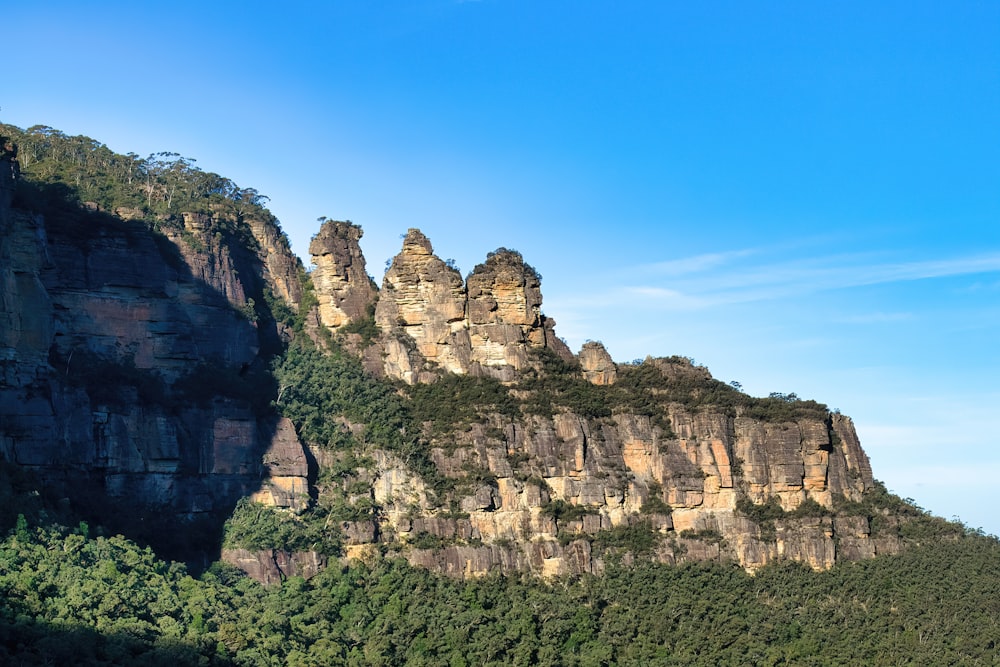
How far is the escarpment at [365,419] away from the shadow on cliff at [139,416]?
110mm

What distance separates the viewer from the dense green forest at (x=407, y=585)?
176ft

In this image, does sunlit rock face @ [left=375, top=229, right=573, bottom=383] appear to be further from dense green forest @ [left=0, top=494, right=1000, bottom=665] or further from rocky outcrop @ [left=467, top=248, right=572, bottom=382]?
dense green forest @ [left=0, top=494, right=1000, bottom=665]

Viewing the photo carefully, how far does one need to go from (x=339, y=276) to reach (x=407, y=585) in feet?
70.6

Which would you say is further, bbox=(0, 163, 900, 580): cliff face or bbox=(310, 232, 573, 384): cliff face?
bbox=(310, 232, 573, 384): cliff face

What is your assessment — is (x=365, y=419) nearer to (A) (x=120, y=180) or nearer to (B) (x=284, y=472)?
(B) (x=284, y=472)

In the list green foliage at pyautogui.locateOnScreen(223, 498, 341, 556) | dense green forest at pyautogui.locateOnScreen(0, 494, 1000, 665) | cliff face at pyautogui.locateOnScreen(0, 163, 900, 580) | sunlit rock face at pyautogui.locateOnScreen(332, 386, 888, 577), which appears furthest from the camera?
sunlit rock face at pyautogui.locateOnScreen(332, 386, 888, 577)

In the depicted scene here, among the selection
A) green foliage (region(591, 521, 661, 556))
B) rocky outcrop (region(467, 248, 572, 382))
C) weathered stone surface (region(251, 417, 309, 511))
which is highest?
rocky outcrop (region(467, 248, 572, 382))

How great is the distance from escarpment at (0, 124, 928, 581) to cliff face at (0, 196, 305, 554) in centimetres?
11

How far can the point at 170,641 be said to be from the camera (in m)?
52.4

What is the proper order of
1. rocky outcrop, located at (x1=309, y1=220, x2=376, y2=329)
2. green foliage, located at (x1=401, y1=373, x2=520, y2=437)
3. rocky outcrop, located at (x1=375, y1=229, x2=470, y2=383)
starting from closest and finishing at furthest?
green foliage, located at (x1=401, y1=373, x2=520, y2=437)
rocky outcrop, located at (x1=375, y1=229, x2=470, y2=383)
rocky outcrop, located at (x1=309, y1=220, x2=376, y2=329)

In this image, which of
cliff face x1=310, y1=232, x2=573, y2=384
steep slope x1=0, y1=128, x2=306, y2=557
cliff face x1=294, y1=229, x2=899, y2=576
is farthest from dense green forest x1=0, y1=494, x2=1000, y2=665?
cliff face x1=310, y1=232, x2=573, y2=384

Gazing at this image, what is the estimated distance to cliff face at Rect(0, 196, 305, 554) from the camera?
60.2 m

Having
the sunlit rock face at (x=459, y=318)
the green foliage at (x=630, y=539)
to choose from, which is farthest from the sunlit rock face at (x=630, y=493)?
the sunlit rock face at (x=459, y=318)

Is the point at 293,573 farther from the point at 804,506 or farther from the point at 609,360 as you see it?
the point at 804,506
